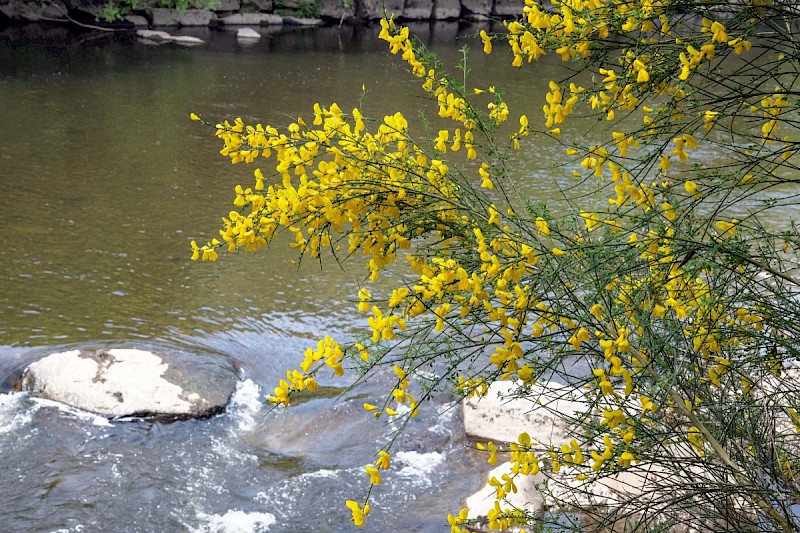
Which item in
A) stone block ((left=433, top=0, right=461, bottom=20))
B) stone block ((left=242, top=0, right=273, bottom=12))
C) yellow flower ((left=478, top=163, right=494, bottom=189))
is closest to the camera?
yellow flower ((left=478, top=163, right=494, bottom=189))

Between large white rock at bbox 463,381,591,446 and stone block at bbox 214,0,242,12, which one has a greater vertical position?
stone block at bbox 214,0,242,12

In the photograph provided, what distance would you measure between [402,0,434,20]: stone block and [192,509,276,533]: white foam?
2320 cm

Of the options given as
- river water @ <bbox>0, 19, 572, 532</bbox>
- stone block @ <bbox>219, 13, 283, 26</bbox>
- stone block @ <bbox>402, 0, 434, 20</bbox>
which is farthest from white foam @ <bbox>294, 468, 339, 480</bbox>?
stone block @ <bbox>402, 0, 434, 20</bbox>

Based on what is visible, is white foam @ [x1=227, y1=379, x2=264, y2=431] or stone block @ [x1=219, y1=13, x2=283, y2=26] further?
stone block @ [x1=219, y1=13, x2=283, y2=26]

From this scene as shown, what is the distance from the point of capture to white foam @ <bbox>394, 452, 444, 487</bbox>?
504 cm

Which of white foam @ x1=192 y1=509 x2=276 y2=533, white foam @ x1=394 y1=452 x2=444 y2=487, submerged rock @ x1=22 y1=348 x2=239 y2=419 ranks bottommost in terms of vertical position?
white foam @ x1=192 y1=509 x2=276 y2=533

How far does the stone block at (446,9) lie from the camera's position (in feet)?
87.2

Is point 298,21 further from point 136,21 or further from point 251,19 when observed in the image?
point 136,21

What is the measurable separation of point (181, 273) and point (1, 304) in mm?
1435

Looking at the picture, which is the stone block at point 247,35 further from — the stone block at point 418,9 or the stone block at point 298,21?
the stone block at point 418,9

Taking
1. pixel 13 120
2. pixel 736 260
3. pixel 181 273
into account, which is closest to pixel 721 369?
pixel 736 260

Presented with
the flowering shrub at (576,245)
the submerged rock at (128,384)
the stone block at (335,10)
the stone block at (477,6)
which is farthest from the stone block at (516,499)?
the stone block at (477,6)

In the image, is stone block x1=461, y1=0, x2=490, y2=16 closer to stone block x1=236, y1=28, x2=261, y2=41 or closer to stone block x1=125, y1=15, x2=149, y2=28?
stone block x1=236, y1=28, x2=261, y2=41

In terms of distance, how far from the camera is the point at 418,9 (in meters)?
26.3
